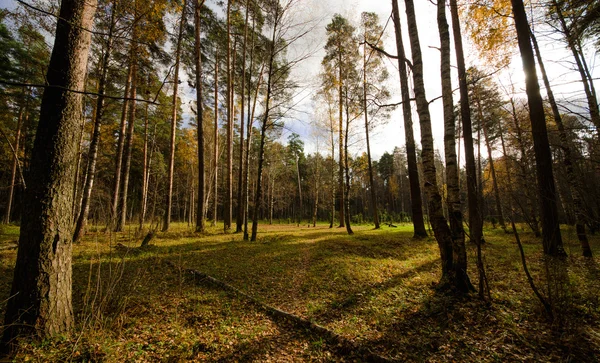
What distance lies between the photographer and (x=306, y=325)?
138 inches

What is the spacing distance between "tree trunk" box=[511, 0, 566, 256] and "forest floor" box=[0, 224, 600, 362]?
0.77m

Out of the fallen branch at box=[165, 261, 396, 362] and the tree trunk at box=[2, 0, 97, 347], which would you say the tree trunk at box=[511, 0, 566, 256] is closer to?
the fallen branch at box=[165, 261, 396, 362]

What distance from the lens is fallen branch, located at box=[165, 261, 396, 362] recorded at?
112 inches

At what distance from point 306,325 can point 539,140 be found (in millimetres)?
7721

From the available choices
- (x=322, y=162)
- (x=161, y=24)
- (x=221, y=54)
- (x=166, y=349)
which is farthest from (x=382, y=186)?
(x=166, y=349)

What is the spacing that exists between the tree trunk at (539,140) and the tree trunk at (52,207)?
948 centimetres

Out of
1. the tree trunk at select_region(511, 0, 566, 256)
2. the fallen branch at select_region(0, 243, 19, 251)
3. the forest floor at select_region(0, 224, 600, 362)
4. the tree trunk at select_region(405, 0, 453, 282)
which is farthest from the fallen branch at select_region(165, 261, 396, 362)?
the fallen branch at select_region(0, 243, 19, 251)

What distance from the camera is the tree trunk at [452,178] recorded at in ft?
13.6

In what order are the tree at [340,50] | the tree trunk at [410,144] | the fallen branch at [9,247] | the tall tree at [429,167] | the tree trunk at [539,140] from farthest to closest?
1. the tree at [340,50]
2. the tree trunk at [410,144]
3. the fallen branch at [9,247]
4. the tree trunk at [539,140]
5. the tall tree at [429,167]

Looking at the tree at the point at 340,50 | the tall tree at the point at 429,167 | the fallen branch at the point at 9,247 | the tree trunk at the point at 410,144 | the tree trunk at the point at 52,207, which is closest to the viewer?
the tree trunk at the point at 52,207

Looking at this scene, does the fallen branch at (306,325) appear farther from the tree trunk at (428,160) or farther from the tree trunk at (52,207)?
the tree trunk at (428,160)

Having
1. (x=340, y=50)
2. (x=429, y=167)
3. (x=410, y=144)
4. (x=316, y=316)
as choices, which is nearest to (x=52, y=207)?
(x=316, y=316)

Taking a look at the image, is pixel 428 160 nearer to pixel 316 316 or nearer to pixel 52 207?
pixel 316 316

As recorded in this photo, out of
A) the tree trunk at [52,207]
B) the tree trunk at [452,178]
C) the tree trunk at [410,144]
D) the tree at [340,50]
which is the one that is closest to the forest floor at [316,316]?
the tree trunk at [52,207]
